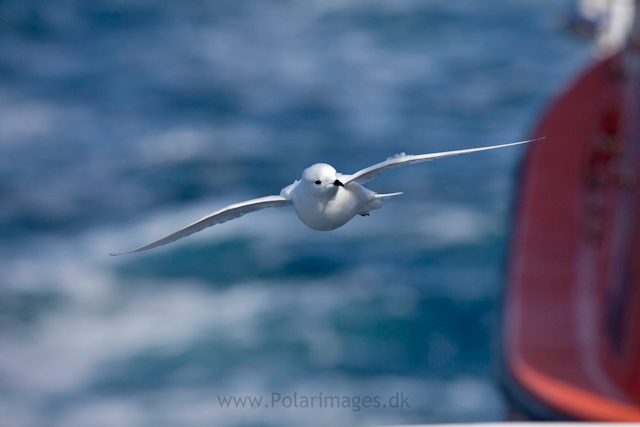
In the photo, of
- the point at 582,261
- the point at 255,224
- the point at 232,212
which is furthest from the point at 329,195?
the point at 255,224

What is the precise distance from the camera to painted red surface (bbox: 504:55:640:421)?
4066 millimetres

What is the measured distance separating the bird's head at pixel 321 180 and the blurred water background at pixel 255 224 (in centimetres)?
478

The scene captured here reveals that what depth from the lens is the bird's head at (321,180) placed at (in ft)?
2.53

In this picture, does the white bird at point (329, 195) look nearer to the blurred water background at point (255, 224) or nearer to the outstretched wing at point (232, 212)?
the outstretched wing at point (232, 212)

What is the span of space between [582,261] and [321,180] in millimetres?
4816

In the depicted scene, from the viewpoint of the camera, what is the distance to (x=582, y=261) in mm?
5176

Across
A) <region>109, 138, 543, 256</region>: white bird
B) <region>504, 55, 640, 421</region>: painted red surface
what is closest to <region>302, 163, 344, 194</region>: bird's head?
<region>109, 138, 543, 256</region>: white bird

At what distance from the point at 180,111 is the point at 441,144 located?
3.83 metres

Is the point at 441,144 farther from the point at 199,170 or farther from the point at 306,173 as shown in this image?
the point at 306,173

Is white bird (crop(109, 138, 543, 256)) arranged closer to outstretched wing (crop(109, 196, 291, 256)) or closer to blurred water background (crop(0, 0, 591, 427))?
outstretched wing (crop(109, 196, 291, 256))

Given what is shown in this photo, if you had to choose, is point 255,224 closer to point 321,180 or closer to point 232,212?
point 232,212

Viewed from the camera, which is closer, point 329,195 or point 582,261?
point 329,195

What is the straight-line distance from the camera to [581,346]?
14.7 ft

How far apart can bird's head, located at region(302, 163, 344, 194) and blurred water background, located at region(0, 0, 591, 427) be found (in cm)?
478
